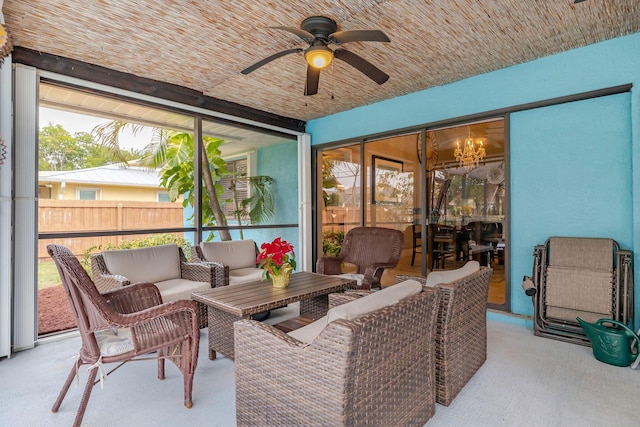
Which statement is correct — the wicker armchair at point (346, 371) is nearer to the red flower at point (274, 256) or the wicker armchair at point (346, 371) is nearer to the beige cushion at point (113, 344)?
the beige cushion at point (113, 344)

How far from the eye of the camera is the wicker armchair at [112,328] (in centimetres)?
180

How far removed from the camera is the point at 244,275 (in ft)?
12.8

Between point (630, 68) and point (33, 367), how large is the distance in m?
5.74

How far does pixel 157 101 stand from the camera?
3.98 metres

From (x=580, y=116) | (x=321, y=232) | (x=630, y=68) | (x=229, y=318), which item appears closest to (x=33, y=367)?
(x=229, y=318)

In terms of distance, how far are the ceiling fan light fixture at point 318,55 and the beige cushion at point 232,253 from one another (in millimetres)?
2459

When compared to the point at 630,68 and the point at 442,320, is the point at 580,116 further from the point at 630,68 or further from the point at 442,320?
the point at 442,320

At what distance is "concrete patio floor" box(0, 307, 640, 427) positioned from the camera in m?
1.94

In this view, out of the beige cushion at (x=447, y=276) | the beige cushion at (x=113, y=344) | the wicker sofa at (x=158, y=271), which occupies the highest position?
the beige cushion at (x=447, y=276)

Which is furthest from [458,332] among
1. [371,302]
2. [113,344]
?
[113,344]

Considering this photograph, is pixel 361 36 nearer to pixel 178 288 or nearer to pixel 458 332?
pixel 458 332

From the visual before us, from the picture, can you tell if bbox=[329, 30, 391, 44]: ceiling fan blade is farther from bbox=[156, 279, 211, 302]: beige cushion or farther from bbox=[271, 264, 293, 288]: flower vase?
bbox=[156, 279, 211, 302]: beige cushion

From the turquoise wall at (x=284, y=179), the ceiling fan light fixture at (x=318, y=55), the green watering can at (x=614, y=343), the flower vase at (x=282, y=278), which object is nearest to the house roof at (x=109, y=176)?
the turquoise wall at (x=284, y=179)

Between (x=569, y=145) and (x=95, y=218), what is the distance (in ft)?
16.5
